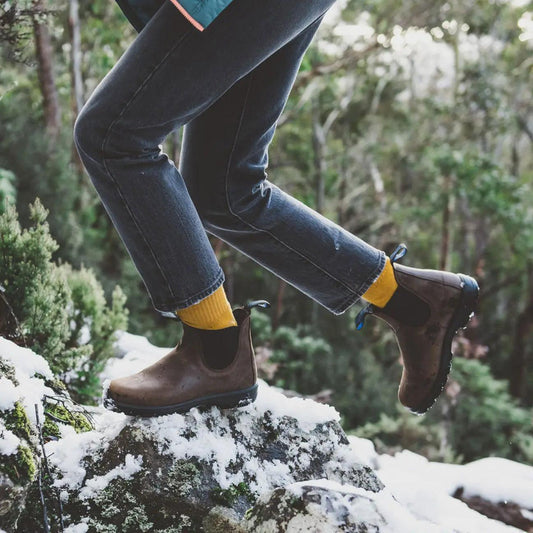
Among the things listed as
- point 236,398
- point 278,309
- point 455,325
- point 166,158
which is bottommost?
point 278,309

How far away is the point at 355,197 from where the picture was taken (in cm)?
1523

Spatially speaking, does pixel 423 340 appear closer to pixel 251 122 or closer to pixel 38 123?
pixel 251 122

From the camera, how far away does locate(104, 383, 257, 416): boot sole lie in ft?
4.16

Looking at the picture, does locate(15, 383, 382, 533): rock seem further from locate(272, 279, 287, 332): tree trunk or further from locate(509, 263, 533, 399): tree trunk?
locate(509, 263, 533, 399): tree trunk

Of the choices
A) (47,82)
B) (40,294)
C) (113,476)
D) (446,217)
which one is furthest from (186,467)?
(446,217)

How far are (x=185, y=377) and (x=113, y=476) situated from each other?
262mm

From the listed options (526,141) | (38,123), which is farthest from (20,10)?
(526,141)

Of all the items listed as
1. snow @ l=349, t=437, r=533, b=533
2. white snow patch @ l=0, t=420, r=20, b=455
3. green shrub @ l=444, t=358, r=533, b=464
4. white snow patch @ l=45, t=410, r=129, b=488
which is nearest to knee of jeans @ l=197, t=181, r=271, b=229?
white snow patch @ l=45, t=410, r=129, b=488

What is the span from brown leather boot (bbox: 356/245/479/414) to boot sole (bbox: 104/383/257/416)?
14.1 inches

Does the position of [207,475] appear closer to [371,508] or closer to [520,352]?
[371,508]

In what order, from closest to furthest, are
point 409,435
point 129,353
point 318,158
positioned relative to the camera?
1. point 129,353
2. point 409,435
3. point 318,158

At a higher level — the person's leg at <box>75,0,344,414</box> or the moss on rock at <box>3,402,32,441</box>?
the person's leg at <box>75,0,344,414</box>

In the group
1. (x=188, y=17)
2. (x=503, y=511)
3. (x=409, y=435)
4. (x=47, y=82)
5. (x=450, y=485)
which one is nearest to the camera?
(x=188, y=17)

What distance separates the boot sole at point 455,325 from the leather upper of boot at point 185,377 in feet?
1.71
